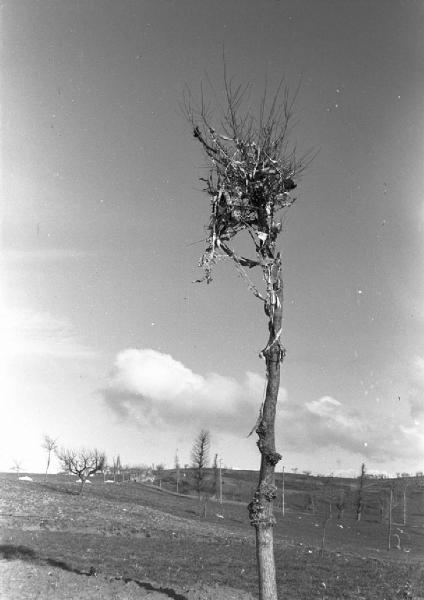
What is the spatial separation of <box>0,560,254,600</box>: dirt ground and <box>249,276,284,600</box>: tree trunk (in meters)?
3.20

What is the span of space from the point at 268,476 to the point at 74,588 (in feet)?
16.5

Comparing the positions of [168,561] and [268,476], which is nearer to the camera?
[268,476]

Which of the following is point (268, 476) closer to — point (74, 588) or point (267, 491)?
point (267, 491)

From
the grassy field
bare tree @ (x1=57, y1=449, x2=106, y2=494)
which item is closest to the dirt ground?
the grassy field

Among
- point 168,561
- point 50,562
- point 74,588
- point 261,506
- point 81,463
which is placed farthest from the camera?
point 81,463

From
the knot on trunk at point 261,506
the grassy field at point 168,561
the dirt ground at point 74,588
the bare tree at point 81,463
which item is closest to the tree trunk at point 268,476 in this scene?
the knot on trunk at point 261,506

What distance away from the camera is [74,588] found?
32.3 feet

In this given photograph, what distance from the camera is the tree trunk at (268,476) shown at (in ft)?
24.9

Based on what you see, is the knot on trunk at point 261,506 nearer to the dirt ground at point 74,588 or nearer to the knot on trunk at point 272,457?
the knot on trunk at point 272,457

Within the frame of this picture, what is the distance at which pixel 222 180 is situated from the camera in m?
8.95

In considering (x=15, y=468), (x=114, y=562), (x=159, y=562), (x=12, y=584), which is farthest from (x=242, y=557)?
(x=15, y=468)

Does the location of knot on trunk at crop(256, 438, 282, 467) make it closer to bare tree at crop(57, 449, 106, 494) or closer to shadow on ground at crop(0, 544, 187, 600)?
shadow on ground at crop(0, 544, 187, 600)

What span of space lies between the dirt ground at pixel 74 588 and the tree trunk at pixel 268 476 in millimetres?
3201

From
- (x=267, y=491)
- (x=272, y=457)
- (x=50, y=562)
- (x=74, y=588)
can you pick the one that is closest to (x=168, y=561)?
(x=50, y=562)
